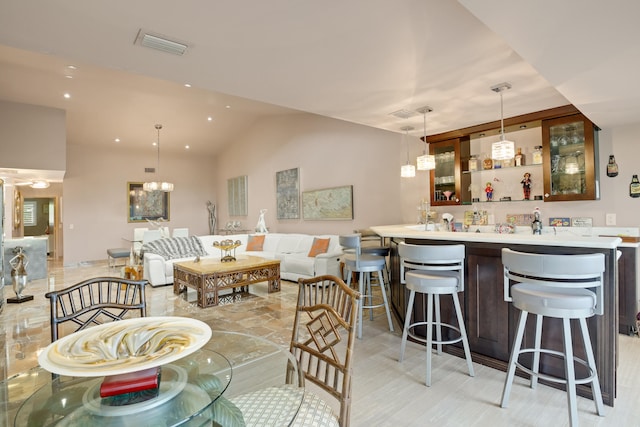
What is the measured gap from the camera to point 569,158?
3.64 meters

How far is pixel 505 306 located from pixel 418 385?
89 centimetres

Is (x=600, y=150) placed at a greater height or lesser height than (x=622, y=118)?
lesser

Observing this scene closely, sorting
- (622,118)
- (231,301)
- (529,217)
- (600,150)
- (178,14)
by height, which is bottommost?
(231,301)

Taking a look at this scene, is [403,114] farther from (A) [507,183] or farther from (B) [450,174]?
(A) [507,183]

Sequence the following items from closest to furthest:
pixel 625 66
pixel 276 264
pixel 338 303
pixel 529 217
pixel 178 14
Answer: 1. pixel 338 303
2. pixel 178 14
3. pixel 625 66
4. pixel 529 217
5. pixel 276 264

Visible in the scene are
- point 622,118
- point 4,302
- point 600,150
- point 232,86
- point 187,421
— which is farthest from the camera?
point 4,302

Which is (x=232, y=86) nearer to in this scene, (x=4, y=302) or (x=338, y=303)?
(x=338, y=303)

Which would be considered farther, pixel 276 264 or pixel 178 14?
pixel 276 264

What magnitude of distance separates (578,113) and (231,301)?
187 inches

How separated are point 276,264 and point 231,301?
874mm

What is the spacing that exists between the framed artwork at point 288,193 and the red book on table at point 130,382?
263 inches

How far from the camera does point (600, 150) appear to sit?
3.62 metres

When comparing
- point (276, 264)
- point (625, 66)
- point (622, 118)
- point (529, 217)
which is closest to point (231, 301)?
point (276, 264)

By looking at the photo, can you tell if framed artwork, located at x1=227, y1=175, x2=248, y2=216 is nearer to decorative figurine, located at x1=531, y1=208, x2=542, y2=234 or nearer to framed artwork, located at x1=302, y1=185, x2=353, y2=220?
framed artwork, located at x1=302, y1=185, x2=353, y2=220
